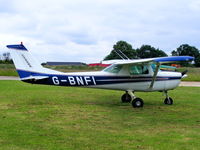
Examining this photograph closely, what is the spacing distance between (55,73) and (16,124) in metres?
4.18

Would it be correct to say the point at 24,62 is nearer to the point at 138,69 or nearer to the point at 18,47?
the point at 18,47

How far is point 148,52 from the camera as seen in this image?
8012cm

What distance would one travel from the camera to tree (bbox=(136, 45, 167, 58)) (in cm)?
7925

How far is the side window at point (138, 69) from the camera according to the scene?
449 inches

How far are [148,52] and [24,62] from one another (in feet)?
237

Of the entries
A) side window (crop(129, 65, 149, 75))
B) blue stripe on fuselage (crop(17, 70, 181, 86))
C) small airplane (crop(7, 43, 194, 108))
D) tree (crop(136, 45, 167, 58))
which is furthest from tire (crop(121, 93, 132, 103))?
tree (crop(136, 45, 167, 58))

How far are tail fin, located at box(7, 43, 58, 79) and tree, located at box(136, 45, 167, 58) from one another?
70602 mm

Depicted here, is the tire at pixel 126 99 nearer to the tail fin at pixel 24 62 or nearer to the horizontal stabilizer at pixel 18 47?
the tail fin at pixel 24 62

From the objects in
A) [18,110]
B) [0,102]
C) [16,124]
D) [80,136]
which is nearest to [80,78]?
[18,110]

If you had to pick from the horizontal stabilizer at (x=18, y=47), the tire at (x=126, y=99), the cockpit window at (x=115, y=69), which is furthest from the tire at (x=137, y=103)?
the horizontal stabilizer at (x=18, y=47)

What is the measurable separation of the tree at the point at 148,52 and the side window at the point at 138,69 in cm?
6883

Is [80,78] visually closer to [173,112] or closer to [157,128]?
[173,112]

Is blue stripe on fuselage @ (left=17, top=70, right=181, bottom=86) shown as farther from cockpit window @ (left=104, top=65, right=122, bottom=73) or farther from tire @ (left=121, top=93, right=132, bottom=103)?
tire @ (left=121, top=93, right=132, bottom=103)

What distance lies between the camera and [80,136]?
19.9 ft
